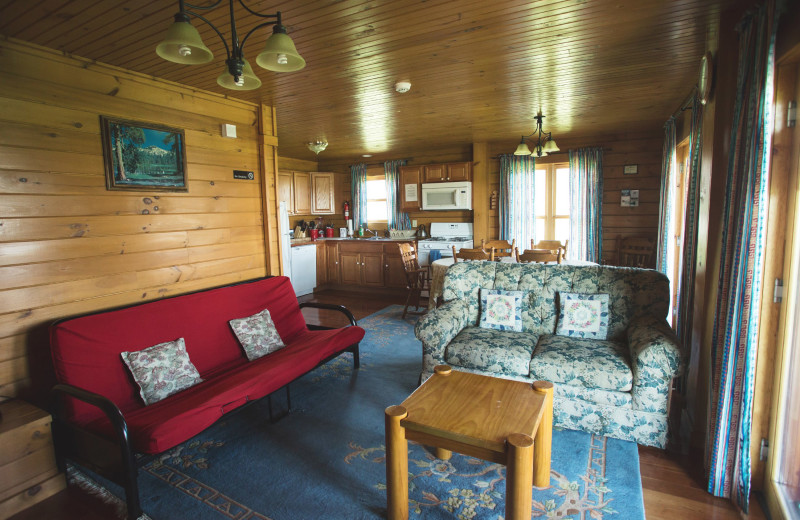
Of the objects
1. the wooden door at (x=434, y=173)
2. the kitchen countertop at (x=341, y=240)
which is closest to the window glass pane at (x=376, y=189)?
the kitchen countertop at (x=341, y=240)

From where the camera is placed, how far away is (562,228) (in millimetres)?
6117

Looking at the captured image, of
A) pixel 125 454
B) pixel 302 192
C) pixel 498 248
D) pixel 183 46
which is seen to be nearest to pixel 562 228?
pixel 498 248

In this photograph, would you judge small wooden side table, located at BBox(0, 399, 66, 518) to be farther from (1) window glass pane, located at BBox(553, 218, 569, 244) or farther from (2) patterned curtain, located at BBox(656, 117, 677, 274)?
(1) window glass pane, located at BBox(553, 218, 569, 244)

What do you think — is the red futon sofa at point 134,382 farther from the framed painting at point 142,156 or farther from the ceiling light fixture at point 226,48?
the ceiling light fixture at point 226,48

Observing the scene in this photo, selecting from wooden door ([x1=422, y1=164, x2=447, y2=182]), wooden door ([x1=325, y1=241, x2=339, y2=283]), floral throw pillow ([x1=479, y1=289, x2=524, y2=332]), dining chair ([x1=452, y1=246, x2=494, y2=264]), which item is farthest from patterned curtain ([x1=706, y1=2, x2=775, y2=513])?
wooden door ([x1=325, y1=241, x2=339, y2=283])

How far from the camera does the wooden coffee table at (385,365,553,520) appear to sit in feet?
5.13

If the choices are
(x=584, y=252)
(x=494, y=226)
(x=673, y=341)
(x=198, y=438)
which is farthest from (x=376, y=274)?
(x=673, y=341)

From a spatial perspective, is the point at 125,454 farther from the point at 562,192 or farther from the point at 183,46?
the point at 562,192

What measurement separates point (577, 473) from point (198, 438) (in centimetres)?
218

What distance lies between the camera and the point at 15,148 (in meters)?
2.22

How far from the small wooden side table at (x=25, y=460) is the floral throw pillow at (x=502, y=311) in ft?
8.71

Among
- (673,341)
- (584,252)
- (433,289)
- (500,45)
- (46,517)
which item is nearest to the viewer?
(46,517)

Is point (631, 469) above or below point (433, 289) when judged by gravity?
below

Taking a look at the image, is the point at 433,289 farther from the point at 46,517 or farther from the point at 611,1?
the point at 46,517
